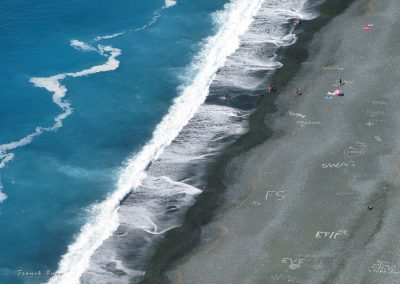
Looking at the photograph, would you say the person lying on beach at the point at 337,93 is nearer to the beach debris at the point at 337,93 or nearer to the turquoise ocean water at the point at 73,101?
the beach debris at the point at 337,93

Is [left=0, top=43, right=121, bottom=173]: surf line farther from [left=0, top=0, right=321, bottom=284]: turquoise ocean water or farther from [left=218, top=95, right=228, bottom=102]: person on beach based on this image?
[left=218, top=95, right=228, bottom=102]: person on beach

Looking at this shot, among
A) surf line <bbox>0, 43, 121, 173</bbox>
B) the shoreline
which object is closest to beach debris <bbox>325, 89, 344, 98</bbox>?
the shoreline

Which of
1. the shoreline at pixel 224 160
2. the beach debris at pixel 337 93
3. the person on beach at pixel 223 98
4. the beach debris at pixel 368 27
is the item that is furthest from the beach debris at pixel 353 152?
the beach debris at pixel 368 27

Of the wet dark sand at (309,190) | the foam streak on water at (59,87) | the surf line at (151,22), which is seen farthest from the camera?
the surf line at (151,22)

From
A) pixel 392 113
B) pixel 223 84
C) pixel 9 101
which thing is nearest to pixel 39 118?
pixel 9 101

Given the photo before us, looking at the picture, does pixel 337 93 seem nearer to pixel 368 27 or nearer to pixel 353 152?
pixel 353 152

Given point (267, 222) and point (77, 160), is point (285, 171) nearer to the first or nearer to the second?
point (267, 222)

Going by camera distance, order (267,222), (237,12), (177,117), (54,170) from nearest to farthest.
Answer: (267,222) → (54,170) → (177,117) → (237,12)
